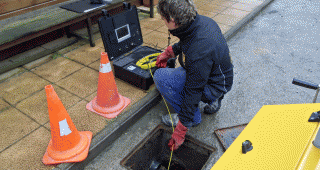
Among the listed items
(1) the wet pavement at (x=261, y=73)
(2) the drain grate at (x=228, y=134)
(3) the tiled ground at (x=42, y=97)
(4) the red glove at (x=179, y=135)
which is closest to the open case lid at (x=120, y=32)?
(3) the tiled ground at (x=42, y=97)

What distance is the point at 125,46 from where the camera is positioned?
335 cm

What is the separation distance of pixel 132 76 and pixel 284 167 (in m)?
2.20

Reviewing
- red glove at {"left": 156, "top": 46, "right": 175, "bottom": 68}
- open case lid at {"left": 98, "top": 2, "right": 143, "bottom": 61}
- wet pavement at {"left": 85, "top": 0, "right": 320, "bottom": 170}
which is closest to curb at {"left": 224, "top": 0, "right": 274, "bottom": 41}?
wet pavement at {"left": 85, "top": 0, "right": 320, "bottom": 170}

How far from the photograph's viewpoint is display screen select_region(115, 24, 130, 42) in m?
3.17

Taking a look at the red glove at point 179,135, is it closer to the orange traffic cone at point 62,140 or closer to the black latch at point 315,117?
the orange traffic cone at point 62,140

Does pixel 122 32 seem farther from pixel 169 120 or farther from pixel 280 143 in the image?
pixel 280 143

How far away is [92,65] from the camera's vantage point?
11.7ft

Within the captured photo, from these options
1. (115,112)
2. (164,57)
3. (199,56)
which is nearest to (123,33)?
(164,57)

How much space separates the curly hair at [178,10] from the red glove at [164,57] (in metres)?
0.79

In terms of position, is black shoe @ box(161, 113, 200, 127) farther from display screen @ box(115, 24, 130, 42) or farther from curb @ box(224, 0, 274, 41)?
curb @ box(224, 0, 274, 41)

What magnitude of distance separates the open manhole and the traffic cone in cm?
52

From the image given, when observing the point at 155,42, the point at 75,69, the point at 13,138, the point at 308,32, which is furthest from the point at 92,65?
the point at 308,32

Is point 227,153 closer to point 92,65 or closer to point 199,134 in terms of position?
point 199,134

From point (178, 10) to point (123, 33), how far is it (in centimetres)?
155
